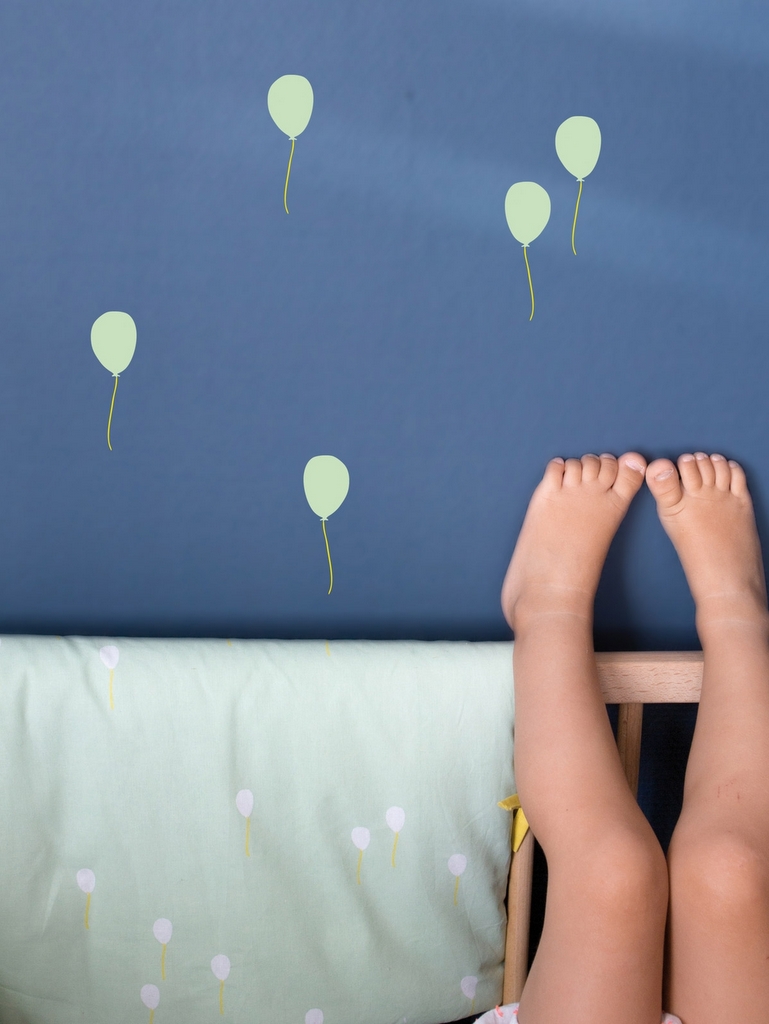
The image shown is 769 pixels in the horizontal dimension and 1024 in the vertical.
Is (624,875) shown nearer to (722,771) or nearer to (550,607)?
(722,771)

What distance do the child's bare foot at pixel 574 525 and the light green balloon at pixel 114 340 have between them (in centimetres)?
45

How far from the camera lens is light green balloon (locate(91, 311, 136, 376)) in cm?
80

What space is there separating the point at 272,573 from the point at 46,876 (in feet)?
1.20

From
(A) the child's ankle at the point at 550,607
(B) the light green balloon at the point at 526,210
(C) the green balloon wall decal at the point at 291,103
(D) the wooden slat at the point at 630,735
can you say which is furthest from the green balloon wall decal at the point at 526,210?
(D) the wooden slat at the point at 630,735

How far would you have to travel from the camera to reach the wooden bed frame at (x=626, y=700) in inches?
31.9

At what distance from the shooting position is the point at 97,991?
0.79m

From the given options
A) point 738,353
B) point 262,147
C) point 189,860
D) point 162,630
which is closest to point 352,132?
point 262,147

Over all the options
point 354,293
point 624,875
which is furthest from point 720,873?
point 354,293

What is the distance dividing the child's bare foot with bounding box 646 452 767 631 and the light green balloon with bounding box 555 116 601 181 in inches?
12.3

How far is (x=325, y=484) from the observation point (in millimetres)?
865

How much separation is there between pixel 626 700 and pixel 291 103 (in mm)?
672

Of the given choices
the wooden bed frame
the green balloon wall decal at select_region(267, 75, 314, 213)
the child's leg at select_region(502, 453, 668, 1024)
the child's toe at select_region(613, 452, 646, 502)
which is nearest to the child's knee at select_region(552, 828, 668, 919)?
the child's leg at select_region(502, 453, 668, 1024)

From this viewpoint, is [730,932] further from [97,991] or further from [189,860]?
[97,991]

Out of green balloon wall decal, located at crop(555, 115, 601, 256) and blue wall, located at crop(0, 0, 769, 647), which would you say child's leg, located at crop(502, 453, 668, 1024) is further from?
green balloon wall decal, located at crop(555, 115, 601, 256)
